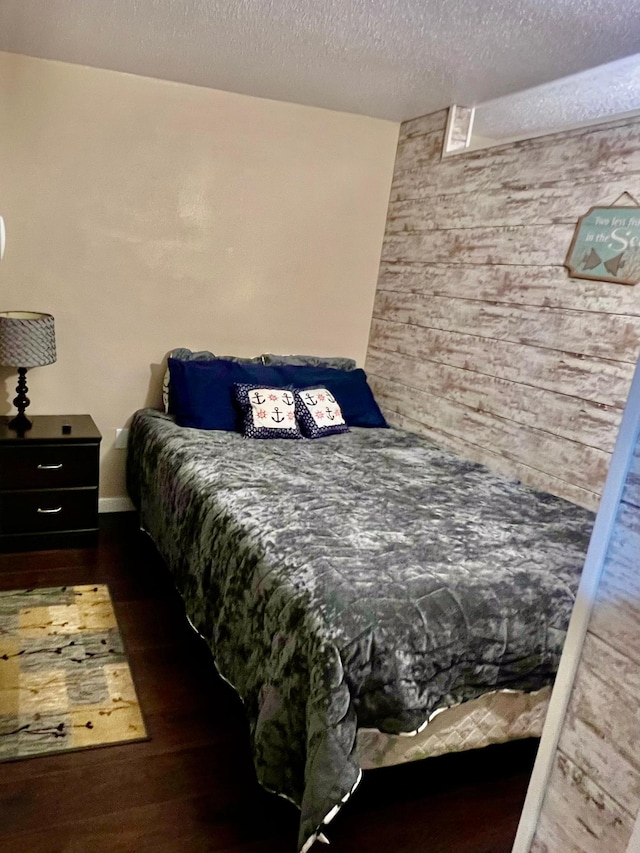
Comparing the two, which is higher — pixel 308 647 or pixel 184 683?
pixel 308 647

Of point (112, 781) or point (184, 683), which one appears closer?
point (112, 781)

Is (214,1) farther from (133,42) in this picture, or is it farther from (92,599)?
(92,599)

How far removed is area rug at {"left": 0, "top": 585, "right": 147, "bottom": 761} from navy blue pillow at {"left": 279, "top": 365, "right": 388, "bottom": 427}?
1485 millimetres

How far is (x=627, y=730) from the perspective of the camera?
2.63 ft

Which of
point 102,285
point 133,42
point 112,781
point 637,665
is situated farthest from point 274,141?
point 637,665

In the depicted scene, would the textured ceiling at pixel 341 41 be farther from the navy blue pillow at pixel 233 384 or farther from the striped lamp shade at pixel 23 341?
the navy blue pillow at pixel 233 384

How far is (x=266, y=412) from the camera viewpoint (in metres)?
3.09

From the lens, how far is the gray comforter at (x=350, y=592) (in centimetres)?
152

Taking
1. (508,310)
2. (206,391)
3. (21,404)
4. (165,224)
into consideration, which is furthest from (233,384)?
(508,310)

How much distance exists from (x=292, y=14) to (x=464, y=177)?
1.29m

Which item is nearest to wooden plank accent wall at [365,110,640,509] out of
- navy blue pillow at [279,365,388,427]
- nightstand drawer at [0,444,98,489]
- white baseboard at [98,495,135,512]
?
navy blue pillow at [279,365,388,427]

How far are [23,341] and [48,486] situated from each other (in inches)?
25.8

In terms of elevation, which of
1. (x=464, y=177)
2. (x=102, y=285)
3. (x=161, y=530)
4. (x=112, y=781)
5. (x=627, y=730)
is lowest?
(x=112, y=781)

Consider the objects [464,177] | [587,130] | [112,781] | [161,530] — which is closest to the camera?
[112,781]
